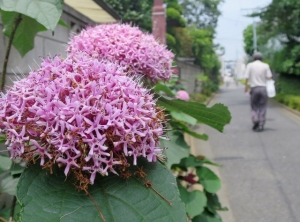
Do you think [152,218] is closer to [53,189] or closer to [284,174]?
[53,189]

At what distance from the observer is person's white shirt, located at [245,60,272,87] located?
31.4ft

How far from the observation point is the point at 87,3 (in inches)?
167

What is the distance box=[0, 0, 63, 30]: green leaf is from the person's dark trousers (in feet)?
30.0

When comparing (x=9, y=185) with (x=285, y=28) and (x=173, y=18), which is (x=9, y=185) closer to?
(x=173, y=18)

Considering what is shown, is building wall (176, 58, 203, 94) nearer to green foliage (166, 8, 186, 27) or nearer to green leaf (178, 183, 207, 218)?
green foliage (166, 8, 186, 27)

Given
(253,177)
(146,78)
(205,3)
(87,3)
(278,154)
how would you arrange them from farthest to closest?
(205,3) < (278,154) < (253,177) < (87,3) < (146,78)

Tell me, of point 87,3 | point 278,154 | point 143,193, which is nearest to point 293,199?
point 278,154

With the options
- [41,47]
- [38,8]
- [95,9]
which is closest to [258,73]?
[95,9]

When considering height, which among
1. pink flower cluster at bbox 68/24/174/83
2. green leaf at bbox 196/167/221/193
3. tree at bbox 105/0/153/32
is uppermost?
tree at bbox 105/0/153/32

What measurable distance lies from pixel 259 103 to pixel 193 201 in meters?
7.37

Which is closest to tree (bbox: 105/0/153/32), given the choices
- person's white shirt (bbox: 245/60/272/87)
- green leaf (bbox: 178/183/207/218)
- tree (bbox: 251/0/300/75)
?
person's white shirt (bbox: 245/60/272/87)

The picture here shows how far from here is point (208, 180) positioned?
3.39 meters

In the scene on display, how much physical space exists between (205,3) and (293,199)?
3741 centimetres

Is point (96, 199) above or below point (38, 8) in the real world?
below
